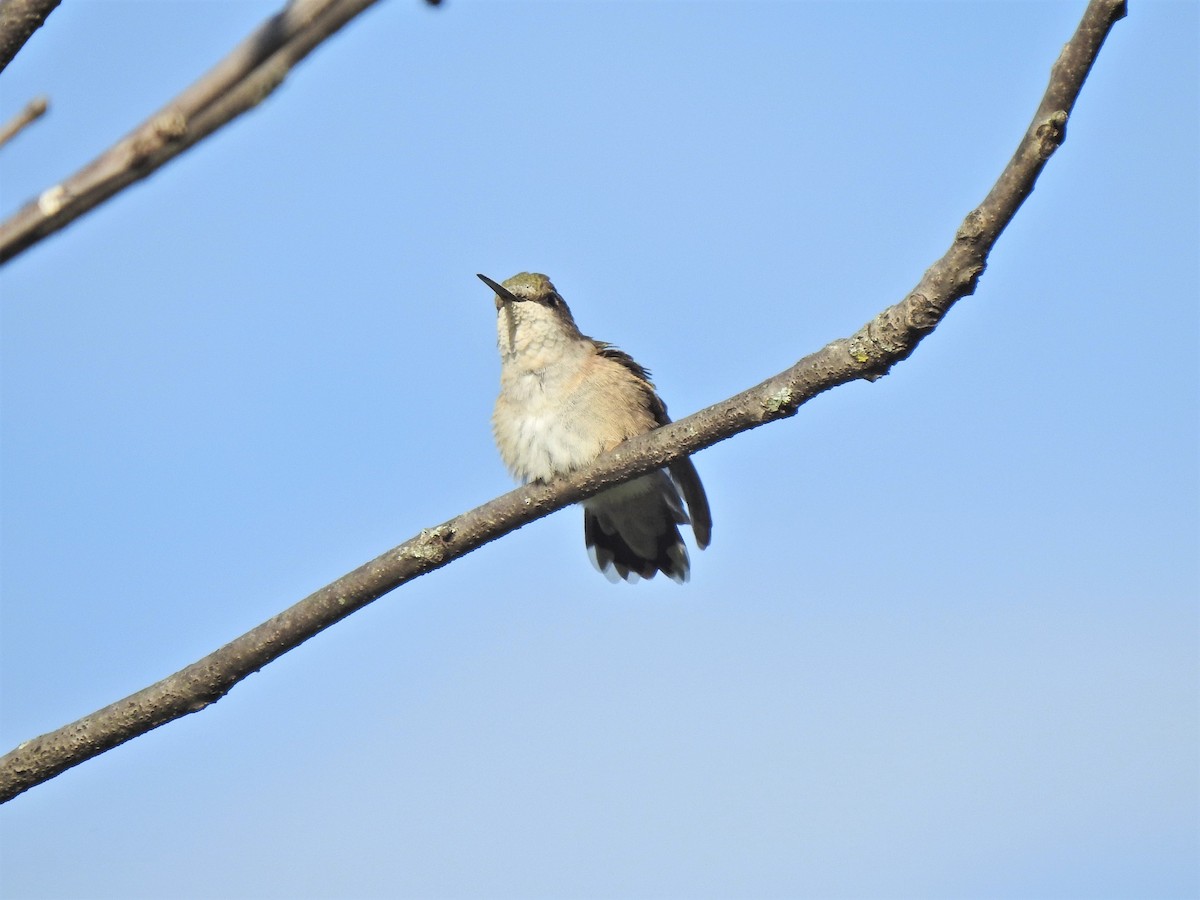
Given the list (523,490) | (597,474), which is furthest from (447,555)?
(597,474)

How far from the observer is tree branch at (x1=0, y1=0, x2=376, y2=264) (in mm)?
1399

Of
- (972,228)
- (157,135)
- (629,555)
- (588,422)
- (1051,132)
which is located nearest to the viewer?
(157,135)

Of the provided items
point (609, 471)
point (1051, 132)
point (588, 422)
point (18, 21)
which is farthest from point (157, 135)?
point (588, 422)

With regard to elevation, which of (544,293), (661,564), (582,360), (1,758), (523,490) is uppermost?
(544,293)

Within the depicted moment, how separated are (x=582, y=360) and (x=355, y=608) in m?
3.79

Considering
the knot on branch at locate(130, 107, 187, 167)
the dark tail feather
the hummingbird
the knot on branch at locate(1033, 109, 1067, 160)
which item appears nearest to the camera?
the knot on branch at locate(130, 107, 187, 167)

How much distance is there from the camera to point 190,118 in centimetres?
140

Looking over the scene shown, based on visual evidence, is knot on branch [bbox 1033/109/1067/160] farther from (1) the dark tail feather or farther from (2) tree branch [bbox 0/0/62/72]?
(1) the dark tail feather

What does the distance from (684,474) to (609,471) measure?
3.28m

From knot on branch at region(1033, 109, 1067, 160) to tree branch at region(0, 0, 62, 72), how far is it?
6.75 feet

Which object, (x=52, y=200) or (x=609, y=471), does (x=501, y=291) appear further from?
(x=52, y=200)

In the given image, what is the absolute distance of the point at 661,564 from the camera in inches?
341

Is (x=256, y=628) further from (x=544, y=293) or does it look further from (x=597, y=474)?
(x=544, y=293)

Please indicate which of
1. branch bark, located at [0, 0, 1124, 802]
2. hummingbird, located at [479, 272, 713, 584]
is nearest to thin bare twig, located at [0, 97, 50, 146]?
branch bark, located at [0, 0, 1124, 802]
